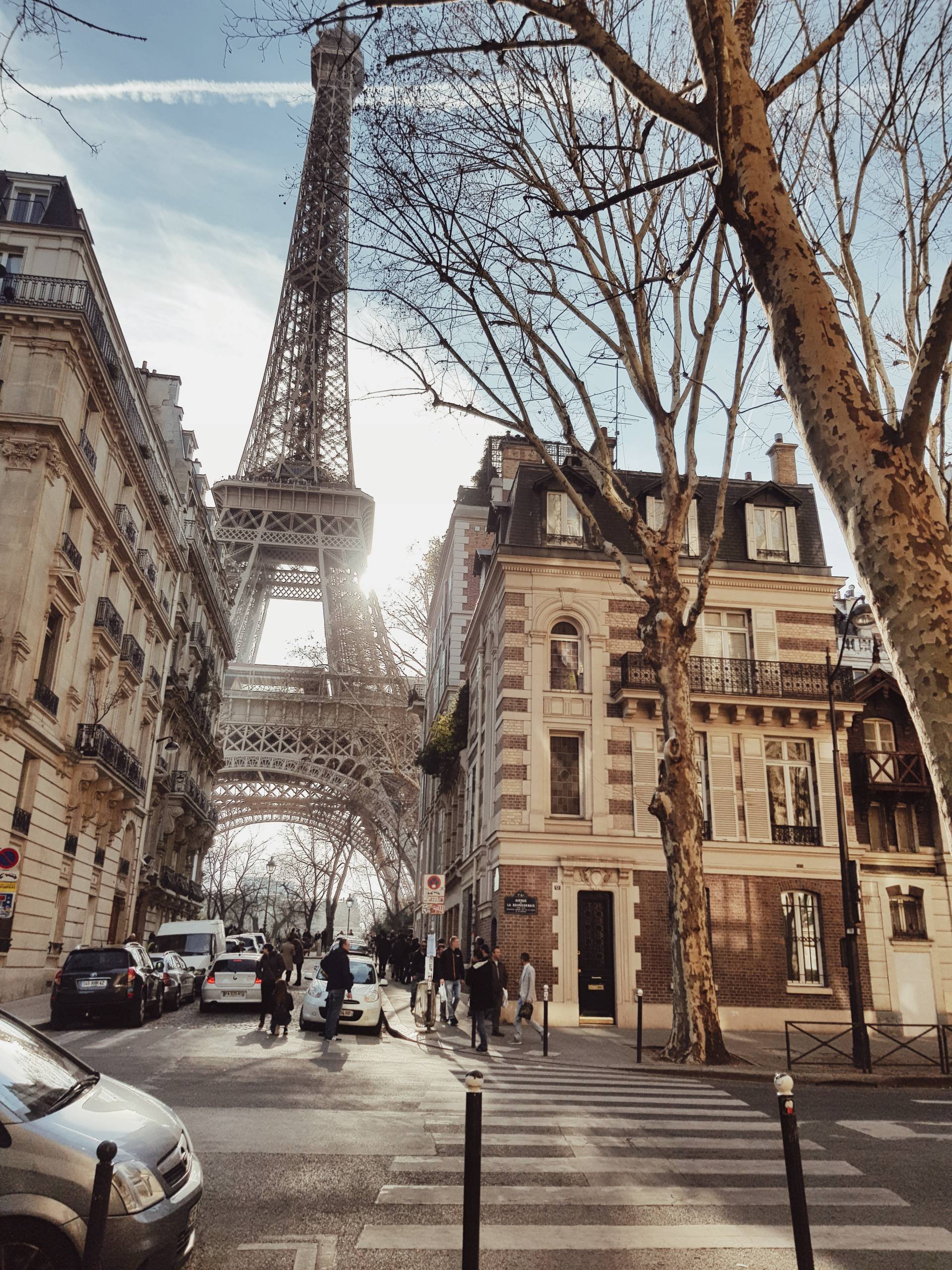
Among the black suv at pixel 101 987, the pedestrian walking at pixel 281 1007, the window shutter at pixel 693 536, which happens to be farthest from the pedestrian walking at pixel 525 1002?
the window shutter at pixel 693 536

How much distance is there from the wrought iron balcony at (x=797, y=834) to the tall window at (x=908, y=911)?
2360mm

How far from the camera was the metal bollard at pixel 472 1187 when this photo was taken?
173 inches

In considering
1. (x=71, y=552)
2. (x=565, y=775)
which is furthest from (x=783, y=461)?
(x=71, y=552)

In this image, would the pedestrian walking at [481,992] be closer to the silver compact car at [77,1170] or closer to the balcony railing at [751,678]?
the balcony railing at [751,678]

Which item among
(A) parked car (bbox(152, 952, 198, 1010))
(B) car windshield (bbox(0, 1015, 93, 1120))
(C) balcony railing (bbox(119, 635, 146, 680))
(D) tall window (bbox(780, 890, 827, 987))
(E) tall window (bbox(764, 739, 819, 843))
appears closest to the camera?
(B) car windshield (bbox(0, 1015, 93, 1120))

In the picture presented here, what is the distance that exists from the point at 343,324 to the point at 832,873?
63738mm

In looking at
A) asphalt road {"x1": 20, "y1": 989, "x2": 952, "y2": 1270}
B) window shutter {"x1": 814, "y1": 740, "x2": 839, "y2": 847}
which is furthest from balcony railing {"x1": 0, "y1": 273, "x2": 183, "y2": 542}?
window shutter {"x1": 814, "y1": 740, "x2": 839, "y2": 847}

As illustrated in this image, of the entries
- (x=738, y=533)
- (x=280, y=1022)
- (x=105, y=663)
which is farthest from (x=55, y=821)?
(x=738, y=533)

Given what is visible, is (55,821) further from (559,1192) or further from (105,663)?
(559,1192)

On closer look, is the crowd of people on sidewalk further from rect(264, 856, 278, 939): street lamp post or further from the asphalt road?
rect(264, 856, 278, 939): street lamp post

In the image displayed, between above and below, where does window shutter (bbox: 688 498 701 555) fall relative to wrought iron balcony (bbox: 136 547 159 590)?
below

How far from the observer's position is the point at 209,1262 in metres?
5.36

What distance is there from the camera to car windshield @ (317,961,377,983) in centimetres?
2020

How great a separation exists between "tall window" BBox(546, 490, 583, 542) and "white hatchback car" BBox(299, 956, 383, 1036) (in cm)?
1215
